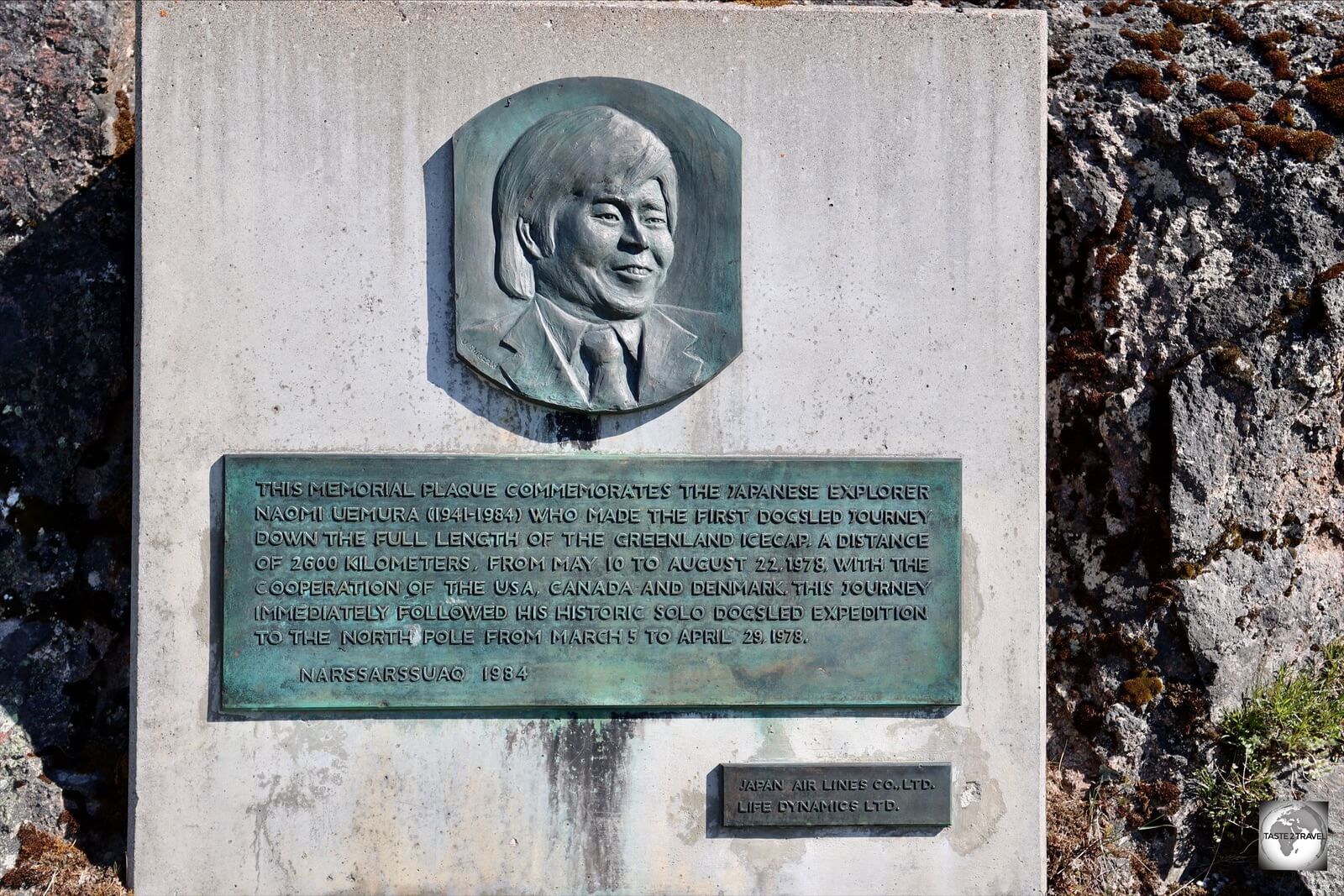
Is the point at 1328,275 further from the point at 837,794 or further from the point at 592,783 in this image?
the point at 592,783

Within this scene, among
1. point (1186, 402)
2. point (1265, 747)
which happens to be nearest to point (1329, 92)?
point (1186, 402)

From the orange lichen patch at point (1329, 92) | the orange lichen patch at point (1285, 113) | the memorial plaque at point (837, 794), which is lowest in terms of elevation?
the memorial plaque at point (837, 794)

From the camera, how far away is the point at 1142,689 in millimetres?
5543

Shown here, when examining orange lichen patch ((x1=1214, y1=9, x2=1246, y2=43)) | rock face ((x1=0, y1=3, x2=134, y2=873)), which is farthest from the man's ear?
orange lichen patch ((x1=1214, y1=9, x2=1246, y2=43))

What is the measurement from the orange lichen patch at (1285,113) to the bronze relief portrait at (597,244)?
8.52 feet

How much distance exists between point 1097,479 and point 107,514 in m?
4.27

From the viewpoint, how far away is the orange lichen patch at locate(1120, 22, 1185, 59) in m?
5.95

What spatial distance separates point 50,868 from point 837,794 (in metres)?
3.09

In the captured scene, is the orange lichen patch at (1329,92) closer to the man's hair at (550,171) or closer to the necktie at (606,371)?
the man's hair at (550,171)

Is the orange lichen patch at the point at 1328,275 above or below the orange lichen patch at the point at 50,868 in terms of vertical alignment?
above

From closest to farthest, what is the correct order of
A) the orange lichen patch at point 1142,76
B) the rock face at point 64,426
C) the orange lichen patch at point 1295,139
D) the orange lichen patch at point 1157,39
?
the rock face at point 64,426 → the orange lichen patch at point 1295,139 → the orange lichen patch at point 1142,76 → the orange lichen patch at point 1157,39

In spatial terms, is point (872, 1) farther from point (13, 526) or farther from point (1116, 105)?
point (13, 526)

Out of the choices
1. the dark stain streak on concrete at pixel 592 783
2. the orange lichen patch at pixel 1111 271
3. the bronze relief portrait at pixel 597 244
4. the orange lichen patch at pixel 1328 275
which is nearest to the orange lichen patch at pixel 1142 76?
the orange lichen patch at pixel 1111 271

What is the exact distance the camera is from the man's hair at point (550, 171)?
4.90 m
